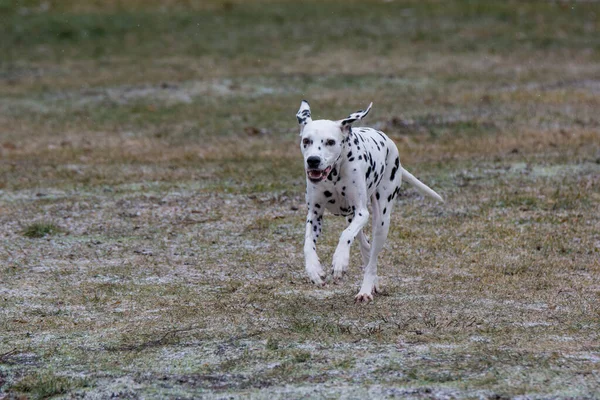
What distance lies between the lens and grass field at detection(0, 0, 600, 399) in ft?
22.4

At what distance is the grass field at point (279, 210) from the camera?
6.82 metres

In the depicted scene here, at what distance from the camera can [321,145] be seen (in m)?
7.77

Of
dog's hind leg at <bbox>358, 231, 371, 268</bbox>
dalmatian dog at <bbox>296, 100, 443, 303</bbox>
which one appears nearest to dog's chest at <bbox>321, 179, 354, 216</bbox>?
dalmatian dog at <bbox>296, 100, 443, 303</bbox>

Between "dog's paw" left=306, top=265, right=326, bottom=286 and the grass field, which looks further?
"dog's paw" left=306, top=265, right=326, bottom=286

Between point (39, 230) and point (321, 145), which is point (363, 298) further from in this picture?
point (39, 230)

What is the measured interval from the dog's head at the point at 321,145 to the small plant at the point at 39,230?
406 cm

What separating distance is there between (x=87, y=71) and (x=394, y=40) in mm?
7119

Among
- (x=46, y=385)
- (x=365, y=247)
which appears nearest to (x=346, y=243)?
(x=365, y=247)

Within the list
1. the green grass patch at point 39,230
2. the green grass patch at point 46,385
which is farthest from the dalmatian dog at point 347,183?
the green grass patch at point 39,230

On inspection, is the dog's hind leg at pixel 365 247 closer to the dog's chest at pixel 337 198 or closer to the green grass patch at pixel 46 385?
the dog's chest at pixel 337 198

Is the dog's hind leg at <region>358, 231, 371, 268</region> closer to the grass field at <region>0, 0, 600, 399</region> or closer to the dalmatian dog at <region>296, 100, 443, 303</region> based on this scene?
the dalmatian dog at <region>296, 100, 443, 303</region>

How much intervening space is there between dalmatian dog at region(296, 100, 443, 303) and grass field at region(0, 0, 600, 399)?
0.40 m

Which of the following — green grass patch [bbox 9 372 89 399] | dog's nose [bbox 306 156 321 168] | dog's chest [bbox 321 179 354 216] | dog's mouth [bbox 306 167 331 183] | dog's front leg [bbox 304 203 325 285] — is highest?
dog's nose [bbox 306 156 321 168]

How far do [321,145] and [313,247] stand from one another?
0.77 meters
